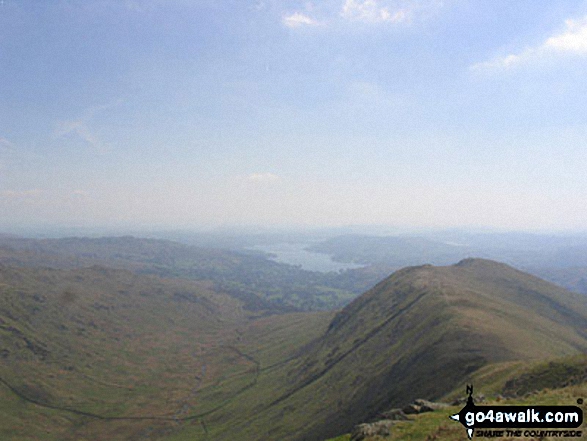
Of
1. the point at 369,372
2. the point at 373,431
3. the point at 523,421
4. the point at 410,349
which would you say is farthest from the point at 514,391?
the point at 369,372

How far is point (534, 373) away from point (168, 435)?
161654 millimetres

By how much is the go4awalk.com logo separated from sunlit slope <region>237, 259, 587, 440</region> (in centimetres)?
4776

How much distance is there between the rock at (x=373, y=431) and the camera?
109ft

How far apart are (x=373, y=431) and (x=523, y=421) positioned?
1397 centimetres

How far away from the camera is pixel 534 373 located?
49844 millimetres

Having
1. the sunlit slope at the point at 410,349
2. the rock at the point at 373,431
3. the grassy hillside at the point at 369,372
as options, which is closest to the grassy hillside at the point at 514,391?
the rock at the point at 373,431

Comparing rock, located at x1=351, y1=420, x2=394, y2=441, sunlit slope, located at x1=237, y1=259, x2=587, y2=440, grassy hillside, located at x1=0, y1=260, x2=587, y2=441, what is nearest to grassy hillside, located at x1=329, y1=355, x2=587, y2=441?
rock, located at x1=351, y1=420, x2=394, y2=441

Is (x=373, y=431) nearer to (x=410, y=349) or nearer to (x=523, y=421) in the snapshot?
(x=523, y=421)

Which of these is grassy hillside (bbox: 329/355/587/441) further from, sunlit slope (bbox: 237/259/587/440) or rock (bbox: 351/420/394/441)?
sunlit slope (bbox: 237/259/587/440)

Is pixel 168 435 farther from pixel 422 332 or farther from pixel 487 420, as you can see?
pixel 487 420

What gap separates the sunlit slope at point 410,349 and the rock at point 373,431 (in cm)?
4096

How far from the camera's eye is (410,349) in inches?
4136

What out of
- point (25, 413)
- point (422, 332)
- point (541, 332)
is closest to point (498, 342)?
point (422, 332)

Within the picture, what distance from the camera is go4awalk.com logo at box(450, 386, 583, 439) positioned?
2328cm
